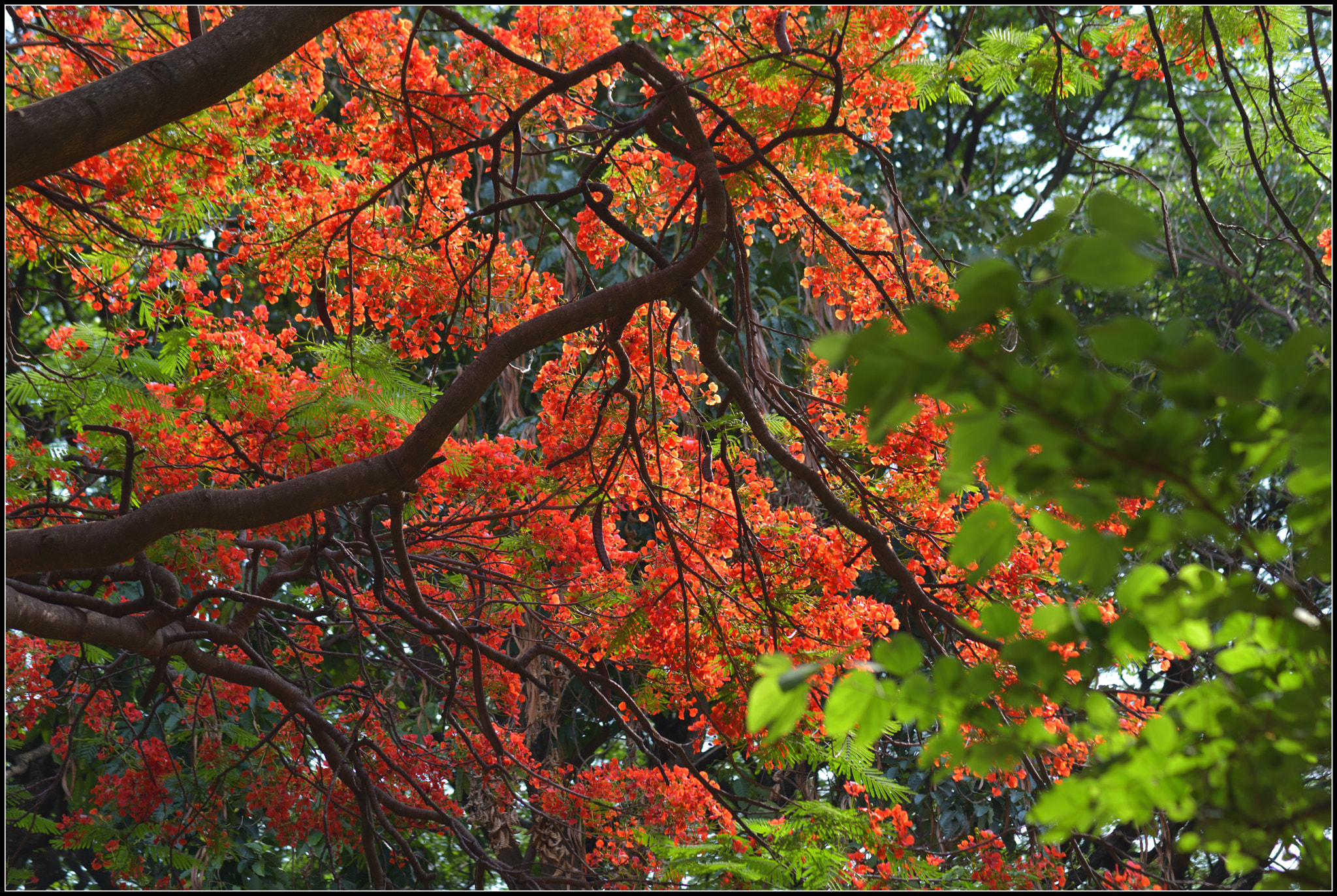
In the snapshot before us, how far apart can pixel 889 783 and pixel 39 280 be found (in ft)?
23.5

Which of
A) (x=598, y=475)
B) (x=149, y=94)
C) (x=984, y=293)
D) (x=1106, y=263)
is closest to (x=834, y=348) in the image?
(x=984, y=293)

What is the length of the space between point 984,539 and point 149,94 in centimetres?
204

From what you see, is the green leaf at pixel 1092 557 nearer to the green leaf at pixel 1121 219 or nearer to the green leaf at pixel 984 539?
the green leaf at pixel 984 539

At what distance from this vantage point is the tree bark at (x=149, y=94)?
192cm

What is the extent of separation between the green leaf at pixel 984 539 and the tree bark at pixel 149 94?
2020mm

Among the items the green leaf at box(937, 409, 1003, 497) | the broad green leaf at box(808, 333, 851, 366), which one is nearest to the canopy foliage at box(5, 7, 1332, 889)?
the green leaf at box(937, 409, 1003, 497)

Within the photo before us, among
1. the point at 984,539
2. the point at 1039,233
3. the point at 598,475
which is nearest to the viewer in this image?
the point at 1039,233

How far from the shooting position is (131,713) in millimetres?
6379

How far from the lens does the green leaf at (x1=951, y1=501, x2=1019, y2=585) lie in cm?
99

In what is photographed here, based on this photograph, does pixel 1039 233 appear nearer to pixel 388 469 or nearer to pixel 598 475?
pixel 388 469

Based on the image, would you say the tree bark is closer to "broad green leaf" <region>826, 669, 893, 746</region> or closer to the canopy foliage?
the canopy foliage

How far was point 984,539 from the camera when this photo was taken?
1.00 meters

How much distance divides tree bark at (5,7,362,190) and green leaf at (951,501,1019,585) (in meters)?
2.02

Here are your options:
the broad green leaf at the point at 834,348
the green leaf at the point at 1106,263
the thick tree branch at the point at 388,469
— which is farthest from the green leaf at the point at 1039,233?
the thick tree branch at the point at 388,469
